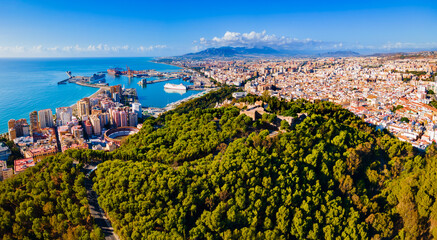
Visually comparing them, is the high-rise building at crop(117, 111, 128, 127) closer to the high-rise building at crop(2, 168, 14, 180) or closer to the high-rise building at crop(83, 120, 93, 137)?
the high-rise building at crop(83, 120, 93, 137)

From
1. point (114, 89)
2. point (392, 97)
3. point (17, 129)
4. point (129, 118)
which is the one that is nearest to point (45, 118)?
point (17, 129)

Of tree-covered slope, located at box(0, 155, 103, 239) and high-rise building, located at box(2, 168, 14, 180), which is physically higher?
tree-covered slope, located at box(0, 155, 103, 239)

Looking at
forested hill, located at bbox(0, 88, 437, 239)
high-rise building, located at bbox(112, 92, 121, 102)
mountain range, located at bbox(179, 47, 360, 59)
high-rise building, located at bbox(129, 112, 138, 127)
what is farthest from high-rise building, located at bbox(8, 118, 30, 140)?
mountain range, located at bbox(179, 47, 360, 59)

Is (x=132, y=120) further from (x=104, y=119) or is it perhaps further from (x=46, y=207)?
(x=46, y=207)

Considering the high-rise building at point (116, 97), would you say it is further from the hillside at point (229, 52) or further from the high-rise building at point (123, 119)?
the hillside at point (229, 52)

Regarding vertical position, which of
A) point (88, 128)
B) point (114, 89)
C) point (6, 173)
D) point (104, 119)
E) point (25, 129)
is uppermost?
point (114, 89)

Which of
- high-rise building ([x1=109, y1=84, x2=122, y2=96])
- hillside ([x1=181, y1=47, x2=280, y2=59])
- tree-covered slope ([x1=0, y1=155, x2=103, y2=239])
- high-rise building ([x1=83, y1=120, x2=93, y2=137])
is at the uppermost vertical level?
hillside ([x1=181, y1=47, x2=280, y2=59])
